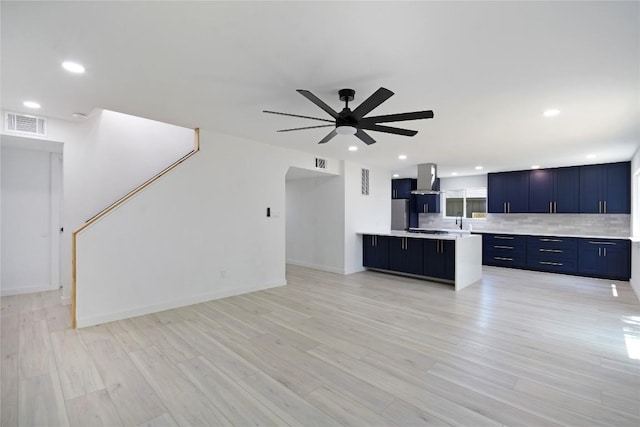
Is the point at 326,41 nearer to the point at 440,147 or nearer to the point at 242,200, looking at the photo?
the point at 242,200

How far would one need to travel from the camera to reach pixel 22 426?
182cm

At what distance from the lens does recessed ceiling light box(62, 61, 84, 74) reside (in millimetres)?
2408

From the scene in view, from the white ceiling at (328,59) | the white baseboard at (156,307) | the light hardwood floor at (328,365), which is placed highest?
the white ceiling at (328,59)

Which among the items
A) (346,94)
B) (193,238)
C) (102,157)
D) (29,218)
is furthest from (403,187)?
(29,218)

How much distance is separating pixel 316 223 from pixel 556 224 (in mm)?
5804

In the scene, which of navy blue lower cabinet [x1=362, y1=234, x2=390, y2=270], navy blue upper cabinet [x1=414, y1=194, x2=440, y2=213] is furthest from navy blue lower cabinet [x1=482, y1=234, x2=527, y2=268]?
navy blue lower cabinet [x1=362, y1=234, x2=390, y2=270]

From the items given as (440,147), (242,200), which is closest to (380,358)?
(242,200)

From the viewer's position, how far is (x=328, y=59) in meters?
2.29

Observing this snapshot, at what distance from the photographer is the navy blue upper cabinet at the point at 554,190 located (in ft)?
22.1

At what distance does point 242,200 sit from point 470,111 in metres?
3.40

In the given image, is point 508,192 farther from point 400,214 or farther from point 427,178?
point 400,214

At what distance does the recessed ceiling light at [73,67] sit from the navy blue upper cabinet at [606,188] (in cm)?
885

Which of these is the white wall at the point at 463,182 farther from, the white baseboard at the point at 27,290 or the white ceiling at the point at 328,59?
the white baseboard at the point at 27,290

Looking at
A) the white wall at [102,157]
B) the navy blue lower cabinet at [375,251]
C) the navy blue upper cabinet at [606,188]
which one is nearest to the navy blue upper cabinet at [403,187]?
the navy blue lower cabinet at [375,251]
